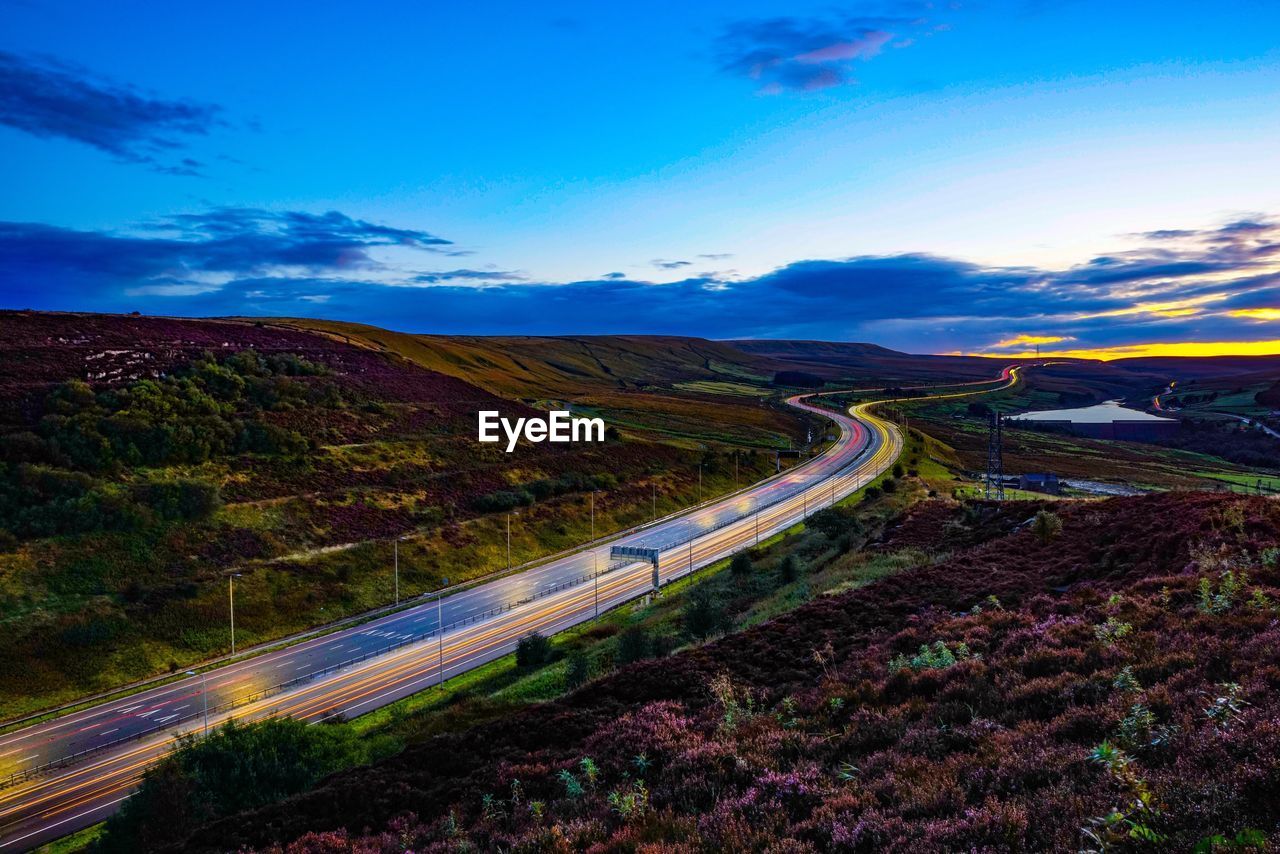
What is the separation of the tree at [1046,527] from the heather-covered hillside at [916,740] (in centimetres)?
579

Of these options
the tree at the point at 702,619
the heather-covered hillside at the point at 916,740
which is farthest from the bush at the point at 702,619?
the heather-covered hillside at the point at 916,740

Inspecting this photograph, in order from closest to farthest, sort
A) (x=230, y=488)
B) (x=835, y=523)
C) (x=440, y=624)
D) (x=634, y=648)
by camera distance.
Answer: (x=634, y=648), (x=440, y=624), (x=835, y=523), (x=230, y=488)

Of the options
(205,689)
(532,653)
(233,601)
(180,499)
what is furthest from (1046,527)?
(180,499)

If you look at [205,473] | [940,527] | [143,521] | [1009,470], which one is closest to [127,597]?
[143,521]

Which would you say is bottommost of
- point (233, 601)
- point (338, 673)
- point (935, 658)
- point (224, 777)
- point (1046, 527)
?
point (338, 673)

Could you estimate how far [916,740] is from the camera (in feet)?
39.3

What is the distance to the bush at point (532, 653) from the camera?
55.3 metres

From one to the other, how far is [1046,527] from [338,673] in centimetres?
5568

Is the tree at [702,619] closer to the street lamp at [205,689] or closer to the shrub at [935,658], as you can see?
the shrub at [935,658]

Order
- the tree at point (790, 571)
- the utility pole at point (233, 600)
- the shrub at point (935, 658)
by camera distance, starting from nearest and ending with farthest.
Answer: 1. the shrub at point (935, 658)
2. the tree at point (790, 571)
3. the utility pole at point (233, 600)

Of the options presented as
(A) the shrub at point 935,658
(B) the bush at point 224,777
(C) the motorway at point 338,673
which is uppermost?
(A) the shrub at point 935,658

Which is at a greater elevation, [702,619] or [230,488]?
[230,488]

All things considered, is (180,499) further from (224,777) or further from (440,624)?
(224,777)

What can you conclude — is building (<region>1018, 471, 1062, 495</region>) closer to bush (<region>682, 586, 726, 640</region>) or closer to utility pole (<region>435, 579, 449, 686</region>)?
bush (<region>682, 586, 726, 640</region>)
